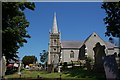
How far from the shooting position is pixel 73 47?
78500mm

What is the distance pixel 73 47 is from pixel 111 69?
6360 cm

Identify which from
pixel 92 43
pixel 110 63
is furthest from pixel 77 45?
pixel 110 63

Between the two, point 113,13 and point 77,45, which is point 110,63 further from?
point 77,45

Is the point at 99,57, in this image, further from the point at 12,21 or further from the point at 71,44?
the point at 71,44

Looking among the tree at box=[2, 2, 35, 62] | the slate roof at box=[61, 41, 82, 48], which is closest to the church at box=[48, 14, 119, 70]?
the slate roof at box=[61, 41, 82, 48]

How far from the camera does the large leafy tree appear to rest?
974 inches

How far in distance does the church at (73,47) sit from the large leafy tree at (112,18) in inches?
1431

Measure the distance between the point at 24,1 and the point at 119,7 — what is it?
871cm

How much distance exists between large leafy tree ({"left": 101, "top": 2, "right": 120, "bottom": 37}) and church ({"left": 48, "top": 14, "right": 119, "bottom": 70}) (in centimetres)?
3635

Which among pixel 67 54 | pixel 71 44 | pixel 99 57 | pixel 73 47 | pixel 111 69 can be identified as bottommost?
pixel 111 69

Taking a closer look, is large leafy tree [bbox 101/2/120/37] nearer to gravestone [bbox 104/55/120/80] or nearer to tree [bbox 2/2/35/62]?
tree [bbox 2/2/35/62]

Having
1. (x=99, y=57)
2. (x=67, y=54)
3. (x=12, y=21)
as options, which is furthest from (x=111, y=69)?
(x=67, y=54)

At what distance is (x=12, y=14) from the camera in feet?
80.0

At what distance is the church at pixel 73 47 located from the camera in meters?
70.5
